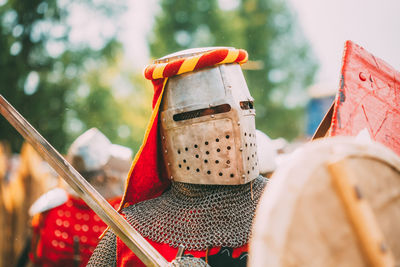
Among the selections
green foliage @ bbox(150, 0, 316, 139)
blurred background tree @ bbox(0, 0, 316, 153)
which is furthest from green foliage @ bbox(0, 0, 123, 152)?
green foliage @ bbox(150, 0, 316, 139)

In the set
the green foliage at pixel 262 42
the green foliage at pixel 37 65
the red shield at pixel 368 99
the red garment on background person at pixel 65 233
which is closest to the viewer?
the red shield at pixel 368 99

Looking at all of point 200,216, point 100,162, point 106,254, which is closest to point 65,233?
point 100,162

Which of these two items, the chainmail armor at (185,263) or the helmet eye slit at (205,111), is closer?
the chainmail armor at (185,263)

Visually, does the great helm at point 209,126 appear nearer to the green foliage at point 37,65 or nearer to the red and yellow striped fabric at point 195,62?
the red and yellow striped fabric at point 195,62

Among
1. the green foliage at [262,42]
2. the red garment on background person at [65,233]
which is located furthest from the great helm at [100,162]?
the green foliage at [262,42]

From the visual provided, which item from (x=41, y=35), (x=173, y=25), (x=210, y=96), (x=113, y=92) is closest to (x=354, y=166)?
(x=210, y=96)

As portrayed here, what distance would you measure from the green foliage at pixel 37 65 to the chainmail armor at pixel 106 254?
33.1ft

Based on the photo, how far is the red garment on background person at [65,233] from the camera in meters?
3.62

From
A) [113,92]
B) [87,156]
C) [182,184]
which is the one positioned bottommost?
[113,92]

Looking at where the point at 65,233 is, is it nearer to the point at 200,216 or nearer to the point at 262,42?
the point at 200,216

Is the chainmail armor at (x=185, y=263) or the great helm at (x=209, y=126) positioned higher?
the great helm at (x=209, y=126)

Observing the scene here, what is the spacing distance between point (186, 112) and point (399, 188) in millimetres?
1220

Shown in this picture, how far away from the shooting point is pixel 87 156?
441cm

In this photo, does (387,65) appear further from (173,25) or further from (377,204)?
(173,25)
